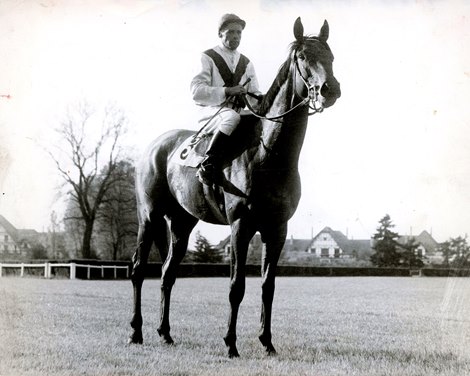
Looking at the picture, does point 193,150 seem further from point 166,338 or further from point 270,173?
point 166,338

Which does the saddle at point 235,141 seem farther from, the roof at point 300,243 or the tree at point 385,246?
the roof at point 300,243

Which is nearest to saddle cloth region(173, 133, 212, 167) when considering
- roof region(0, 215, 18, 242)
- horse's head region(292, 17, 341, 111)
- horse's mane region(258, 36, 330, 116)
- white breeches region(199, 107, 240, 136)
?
white breeches region(199, 107, 240, 136)

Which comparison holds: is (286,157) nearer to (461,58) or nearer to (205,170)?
(205,170)

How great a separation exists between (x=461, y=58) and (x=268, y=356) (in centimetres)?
394

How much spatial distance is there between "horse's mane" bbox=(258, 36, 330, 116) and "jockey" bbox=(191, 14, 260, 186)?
29 cm

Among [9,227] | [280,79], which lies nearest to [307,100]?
[280,79]

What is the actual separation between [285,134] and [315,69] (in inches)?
27.3

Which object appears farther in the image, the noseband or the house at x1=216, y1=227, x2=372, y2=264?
the house at x1=216, y1=227, x2=372, y2=264

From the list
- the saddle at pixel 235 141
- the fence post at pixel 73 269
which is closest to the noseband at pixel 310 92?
the saddle at pixel 235 141

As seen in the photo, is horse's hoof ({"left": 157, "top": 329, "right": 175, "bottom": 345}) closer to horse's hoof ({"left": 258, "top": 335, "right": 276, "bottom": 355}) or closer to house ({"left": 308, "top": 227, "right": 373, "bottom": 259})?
horse's hoof ({"left": 258, "top": 335, "right": 276, "bottom": 355})

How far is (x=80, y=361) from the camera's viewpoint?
5527mm

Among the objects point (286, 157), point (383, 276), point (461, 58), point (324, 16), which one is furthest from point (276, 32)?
point (383, 276)

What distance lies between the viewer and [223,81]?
598 centimetres

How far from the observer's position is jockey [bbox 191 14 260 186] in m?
5.72
